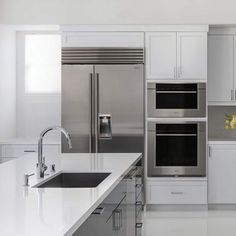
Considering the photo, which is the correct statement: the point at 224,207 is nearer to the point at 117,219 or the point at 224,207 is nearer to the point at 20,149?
the point at 20,149

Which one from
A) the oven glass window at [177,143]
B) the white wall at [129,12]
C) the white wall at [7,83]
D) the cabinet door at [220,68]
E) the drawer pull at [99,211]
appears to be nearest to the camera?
the drawer pull at [99,211]

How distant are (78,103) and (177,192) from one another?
1.61m

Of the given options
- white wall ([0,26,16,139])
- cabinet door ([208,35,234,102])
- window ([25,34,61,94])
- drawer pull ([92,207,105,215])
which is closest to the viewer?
drawer pull ([92,207,105,215])

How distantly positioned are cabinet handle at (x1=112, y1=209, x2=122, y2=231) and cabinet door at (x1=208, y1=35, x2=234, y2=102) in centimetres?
392

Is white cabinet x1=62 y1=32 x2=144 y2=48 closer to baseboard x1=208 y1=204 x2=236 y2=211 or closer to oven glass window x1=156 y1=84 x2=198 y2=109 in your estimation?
Result: oven glass window x1=156 y1=84 x2=198 y2=109

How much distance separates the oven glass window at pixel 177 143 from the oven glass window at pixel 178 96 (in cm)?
24

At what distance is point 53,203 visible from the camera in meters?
2.70

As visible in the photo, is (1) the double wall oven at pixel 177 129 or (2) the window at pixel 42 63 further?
(2) the window at pixel 42 63

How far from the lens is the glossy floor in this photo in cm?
594

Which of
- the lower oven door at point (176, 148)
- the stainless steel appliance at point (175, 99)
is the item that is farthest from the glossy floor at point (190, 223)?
the stainless steel appliance at point (175, 99)

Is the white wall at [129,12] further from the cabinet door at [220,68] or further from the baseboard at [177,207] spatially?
the baseboard at [177,207]

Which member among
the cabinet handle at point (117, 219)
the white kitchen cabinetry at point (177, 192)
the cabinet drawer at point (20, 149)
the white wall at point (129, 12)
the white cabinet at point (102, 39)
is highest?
the white wall at point (129, 12)

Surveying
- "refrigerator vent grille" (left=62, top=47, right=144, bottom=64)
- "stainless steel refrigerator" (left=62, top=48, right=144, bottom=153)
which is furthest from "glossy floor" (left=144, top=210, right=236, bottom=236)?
"refrigerator vent grille" (left=62, top=47, right=144, bottom=64)

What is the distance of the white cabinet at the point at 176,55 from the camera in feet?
23.4
